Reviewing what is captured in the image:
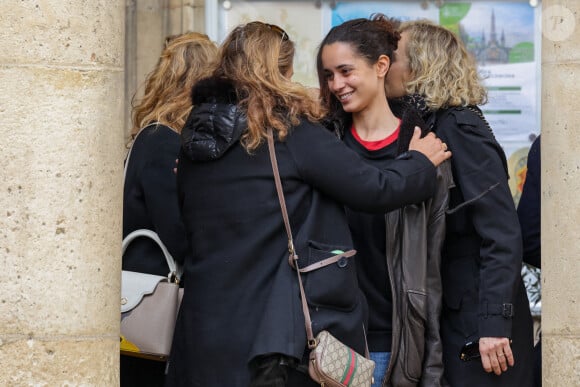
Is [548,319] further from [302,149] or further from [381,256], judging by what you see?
[302,149]

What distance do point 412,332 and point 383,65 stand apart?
1004 millimetres

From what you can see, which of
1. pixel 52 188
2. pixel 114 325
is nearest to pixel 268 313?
pixel 114 325

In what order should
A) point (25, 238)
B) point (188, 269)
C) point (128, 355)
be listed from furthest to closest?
point (128, 355) < point (188, 269) < point (25, 238)

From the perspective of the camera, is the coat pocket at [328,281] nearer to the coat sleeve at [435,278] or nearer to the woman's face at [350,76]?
the coat sleeve at [435,278]

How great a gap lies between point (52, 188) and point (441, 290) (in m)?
1.46

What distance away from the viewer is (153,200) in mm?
5398

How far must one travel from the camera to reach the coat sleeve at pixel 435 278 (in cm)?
496

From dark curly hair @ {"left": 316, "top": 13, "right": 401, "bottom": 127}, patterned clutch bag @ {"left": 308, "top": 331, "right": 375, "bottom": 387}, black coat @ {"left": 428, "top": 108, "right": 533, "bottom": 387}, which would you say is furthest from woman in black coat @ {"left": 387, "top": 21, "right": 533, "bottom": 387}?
patterned clutch bag @ {"left": 308, "top": 331, "right": 375, "bottom": 387}

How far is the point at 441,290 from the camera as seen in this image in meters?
5.01

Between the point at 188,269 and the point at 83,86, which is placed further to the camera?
the point at 188,269

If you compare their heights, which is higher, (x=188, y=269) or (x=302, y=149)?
(x=302, y=149)

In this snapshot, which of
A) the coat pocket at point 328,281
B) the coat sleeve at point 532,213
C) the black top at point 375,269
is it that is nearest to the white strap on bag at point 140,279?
the black top at point 375,269

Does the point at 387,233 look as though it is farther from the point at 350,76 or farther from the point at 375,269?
the point at 350,76

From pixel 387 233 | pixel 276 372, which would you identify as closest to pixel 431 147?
pixel 387 233
